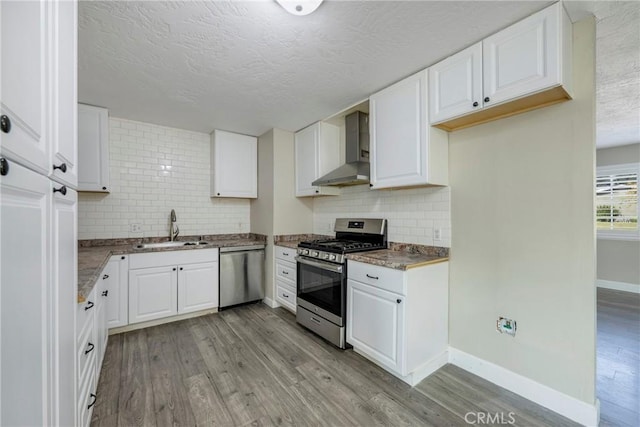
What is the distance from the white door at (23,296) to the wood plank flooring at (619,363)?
2.75m

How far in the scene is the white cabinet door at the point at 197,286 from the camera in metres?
3.12

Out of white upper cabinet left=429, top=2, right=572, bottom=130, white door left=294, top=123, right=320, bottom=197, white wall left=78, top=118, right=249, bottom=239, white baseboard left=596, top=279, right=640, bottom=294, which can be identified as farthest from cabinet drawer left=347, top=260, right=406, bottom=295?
white baseboard left=596, top=279, right=640, bottom=294

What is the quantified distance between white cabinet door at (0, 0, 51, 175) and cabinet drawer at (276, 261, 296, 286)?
2654 millimetres

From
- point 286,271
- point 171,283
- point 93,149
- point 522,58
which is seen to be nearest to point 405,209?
point 522,58

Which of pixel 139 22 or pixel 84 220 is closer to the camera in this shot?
pixel 139 22

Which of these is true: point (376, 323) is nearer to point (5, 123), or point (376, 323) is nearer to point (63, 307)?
point (63, 307)

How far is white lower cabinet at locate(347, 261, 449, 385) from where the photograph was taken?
1.97m

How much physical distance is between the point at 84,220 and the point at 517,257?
Result: 433cm

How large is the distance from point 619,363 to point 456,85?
2.74 metres

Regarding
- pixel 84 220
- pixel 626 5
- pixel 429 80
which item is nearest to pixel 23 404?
pixel 429 80

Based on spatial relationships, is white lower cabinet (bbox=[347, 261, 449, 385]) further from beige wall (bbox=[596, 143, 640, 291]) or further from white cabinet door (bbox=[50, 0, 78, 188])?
beige wall (bbox=[596, 143, 640, 291])

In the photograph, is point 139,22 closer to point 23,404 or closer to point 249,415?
point 23,404

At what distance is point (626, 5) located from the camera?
1506mm

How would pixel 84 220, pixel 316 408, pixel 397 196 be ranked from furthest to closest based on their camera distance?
1. pixel 84 220
2. pixel 397 196
3. pixel 316 408
